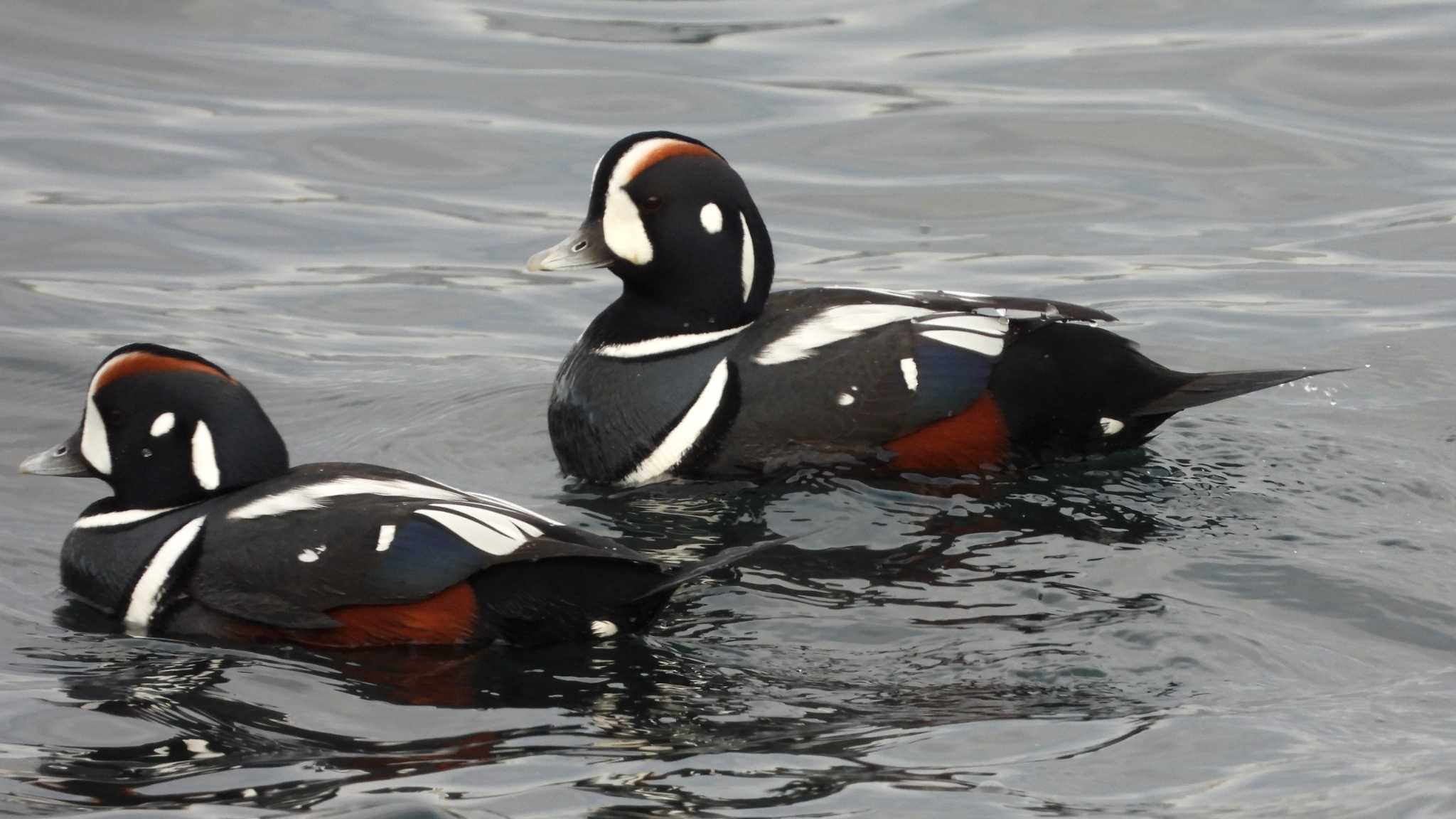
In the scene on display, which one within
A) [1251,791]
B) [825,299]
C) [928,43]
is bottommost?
[1251,791]

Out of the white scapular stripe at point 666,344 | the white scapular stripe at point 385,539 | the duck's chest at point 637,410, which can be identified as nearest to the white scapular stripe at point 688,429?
the duck's chest at point 637,410

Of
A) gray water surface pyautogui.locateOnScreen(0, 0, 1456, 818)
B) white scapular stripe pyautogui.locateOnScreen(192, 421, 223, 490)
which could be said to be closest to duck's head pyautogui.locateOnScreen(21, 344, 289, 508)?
white scapular stripe pyautogui.locateOnScreen(192, 421, 223, 490)

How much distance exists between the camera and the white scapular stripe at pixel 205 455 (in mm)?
6316

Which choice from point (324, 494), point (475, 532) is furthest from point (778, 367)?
point (324, 494)

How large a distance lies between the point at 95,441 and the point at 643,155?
2478 millimetres

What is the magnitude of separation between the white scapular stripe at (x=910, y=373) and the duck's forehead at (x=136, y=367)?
2.45m

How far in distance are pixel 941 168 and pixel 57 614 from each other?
8.22 m

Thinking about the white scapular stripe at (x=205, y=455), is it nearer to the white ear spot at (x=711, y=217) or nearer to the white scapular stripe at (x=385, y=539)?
the white scapular stripe at (x=385, y=539)

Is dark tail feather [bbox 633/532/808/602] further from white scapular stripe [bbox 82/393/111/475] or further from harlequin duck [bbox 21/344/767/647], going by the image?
white scapular stripe [bbox 82/393/111/475]

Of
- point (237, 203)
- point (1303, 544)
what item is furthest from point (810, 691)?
point (237, 203)

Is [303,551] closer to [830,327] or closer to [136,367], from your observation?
[136,367]

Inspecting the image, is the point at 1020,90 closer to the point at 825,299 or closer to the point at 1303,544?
the point at 825,299

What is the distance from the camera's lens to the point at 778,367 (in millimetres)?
7473

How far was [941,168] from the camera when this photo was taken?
44.1 ft
